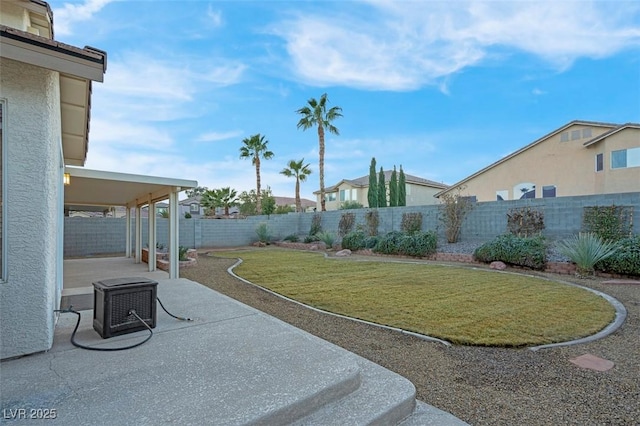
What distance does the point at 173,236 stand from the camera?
27.9 feet

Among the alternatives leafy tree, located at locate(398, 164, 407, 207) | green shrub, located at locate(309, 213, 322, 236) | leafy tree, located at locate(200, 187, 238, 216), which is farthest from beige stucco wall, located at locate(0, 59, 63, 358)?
leafy tree, located at locate(200, 187, 238, 216)

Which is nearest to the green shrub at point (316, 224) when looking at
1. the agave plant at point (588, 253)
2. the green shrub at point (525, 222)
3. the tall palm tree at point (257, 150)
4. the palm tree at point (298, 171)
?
the palm tree at point (298, 171)

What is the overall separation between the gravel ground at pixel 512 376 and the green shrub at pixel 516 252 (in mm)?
5478

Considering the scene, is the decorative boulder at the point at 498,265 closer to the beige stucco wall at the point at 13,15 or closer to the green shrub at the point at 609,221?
the green shrub at the point at 609,221

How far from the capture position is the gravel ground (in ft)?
9.71

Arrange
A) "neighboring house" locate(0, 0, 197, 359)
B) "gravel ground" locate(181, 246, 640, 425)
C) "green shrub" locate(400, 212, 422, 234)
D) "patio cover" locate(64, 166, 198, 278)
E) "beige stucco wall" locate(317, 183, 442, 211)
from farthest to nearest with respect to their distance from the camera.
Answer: "beige stucco wall" locate(317, 183, 442, 211), "green shrub" locate(400, 212, 422, 234), "patio cover" locate(64, 166, 198, 278), "neighboring house" locate(0, 0, 197, 359), "gravel ground" locate(181, 246, 640, 425)

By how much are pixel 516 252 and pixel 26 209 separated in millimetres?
12333

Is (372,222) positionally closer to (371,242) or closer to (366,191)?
(371,242)

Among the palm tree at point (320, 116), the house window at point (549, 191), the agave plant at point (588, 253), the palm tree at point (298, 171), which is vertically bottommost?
the agave plant at point (588, 253)

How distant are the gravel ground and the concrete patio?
0.45 metres

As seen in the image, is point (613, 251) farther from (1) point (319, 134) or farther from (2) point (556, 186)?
(1) point (319, 134)

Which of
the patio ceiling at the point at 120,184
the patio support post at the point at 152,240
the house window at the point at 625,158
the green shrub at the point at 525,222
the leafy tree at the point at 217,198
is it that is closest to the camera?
the patio ceiling at the point at 120,184

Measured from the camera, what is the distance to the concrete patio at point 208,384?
7.83 feet

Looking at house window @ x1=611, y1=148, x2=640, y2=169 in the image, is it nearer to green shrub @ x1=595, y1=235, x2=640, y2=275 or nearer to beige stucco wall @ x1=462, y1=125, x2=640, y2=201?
beige stucco wall @ x1=462, y1=125, x2=640, y2=201
